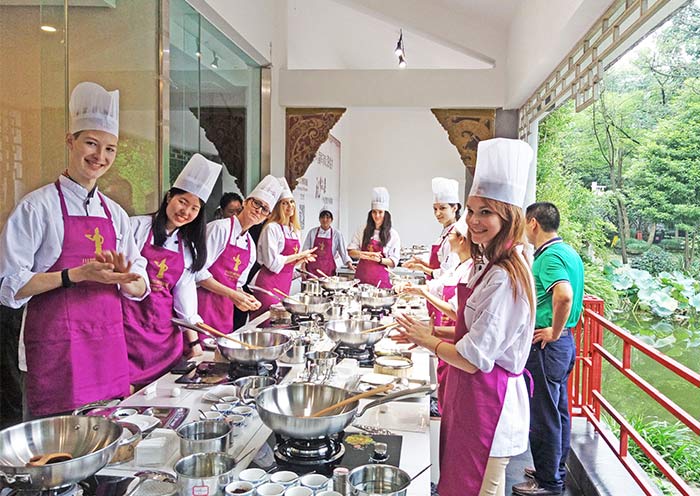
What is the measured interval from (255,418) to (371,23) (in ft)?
27.7

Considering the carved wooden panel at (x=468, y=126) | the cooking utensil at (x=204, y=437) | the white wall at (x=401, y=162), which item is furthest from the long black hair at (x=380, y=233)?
the white wall at (x=401, y=162)

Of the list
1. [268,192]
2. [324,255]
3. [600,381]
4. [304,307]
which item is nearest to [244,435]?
[304,307]

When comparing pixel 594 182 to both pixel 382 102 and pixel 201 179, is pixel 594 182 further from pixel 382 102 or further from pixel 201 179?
pixel 201 179

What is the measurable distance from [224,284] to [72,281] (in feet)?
4.52

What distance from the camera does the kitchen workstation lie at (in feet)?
3.73

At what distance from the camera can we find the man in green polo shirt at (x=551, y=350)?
2.87m

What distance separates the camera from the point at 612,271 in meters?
4.30

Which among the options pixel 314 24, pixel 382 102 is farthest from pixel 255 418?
pixel 314 24

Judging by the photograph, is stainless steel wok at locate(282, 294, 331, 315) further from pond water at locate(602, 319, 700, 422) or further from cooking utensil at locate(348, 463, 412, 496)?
pond water at locate(602, 319, 700, 422)

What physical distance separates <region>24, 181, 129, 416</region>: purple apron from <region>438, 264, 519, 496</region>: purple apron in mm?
1334

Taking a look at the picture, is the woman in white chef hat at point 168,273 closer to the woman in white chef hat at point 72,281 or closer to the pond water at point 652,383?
the woman in white chef hat at point 72,281

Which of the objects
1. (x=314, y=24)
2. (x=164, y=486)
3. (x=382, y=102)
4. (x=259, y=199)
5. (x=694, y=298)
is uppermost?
(x=314, y=24)

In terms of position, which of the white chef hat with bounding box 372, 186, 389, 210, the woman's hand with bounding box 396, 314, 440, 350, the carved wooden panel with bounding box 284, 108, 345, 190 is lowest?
the woman's hand with bounding box 396, 314, 440, 350

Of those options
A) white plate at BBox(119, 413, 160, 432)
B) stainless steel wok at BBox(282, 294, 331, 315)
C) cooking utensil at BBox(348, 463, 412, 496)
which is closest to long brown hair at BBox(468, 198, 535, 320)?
cooking utensil at BBox(348, 463, 412, 496)
